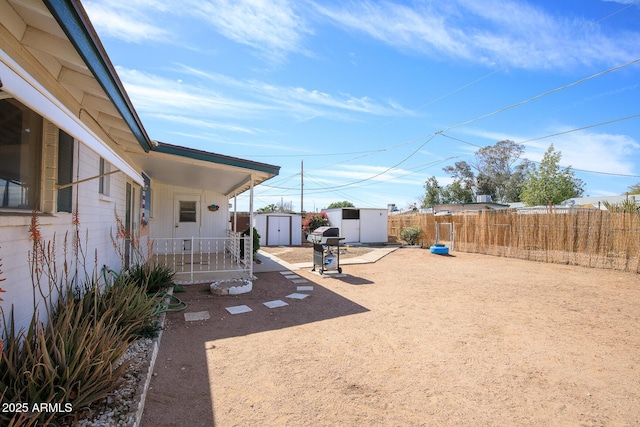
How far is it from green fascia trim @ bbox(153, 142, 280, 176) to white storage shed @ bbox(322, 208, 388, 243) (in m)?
12.6

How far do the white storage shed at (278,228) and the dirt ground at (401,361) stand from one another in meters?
11.9

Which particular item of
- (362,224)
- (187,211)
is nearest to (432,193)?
(362,224)

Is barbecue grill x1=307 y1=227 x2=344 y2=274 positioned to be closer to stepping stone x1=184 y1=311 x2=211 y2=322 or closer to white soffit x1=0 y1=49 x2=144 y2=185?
stepping stone x1=184 y1=311 x2=211 y2=322

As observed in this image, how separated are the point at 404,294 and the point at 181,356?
466 cm

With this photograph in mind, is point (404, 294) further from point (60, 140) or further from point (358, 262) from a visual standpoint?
point (60, 140)

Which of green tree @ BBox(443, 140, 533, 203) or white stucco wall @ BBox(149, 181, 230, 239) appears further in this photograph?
green tree @ BBox(443, 140, 533, 203)

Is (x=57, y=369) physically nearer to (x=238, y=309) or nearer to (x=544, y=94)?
(x=238, y=309)

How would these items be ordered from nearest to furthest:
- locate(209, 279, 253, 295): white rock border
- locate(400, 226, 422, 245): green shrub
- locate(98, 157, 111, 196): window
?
locate(98, 157, 111, 196): window < locate(209, 279, 253, 295): white rock border < locate(400, 226, 422, 245): green shrub

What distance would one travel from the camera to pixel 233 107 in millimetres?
15898

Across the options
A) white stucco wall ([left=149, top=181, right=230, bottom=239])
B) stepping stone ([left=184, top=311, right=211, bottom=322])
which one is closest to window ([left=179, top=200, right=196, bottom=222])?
white stucco wall ([left=149, top=181, right=230, bottom=239])

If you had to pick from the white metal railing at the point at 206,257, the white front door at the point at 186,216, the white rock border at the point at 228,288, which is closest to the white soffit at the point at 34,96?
the white metal railing at the point at 206,257

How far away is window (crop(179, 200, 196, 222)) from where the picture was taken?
1170 centimetres

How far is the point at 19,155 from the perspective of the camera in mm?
2369

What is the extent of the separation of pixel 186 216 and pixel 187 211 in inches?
7.4
